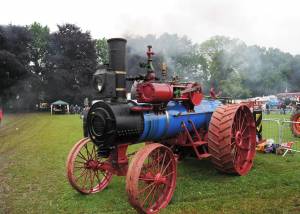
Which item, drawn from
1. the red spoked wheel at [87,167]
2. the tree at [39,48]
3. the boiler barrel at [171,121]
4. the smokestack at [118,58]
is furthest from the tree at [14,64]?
the smokestack at [118,58]

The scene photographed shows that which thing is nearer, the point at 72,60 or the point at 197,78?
the point at 197,78

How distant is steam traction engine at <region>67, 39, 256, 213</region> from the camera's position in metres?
4.19

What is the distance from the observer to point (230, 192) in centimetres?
485

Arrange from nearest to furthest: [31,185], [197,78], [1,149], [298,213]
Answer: [298,213]
[31,185]
[1,149]
[197,78]

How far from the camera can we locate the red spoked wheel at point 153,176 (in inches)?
151

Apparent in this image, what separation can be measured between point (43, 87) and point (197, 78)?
19.4 m

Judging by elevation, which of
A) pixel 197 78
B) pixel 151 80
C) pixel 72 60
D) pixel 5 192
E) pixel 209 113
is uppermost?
pixel 72 60

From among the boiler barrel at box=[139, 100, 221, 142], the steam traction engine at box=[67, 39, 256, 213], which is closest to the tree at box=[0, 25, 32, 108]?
the boiler barrel at box=[139, 100, 221, 142]

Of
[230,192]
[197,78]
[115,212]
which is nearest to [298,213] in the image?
[230,192]

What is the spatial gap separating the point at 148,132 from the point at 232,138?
1.73 metres

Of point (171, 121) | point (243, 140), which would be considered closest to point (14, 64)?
point (243, 140)

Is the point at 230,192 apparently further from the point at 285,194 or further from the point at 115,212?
the point at 115,212

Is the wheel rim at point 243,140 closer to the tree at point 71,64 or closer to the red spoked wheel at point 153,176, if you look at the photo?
the red spoked wheel at point 153,176

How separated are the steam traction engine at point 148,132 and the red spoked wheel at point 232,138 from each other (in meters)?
0.02
